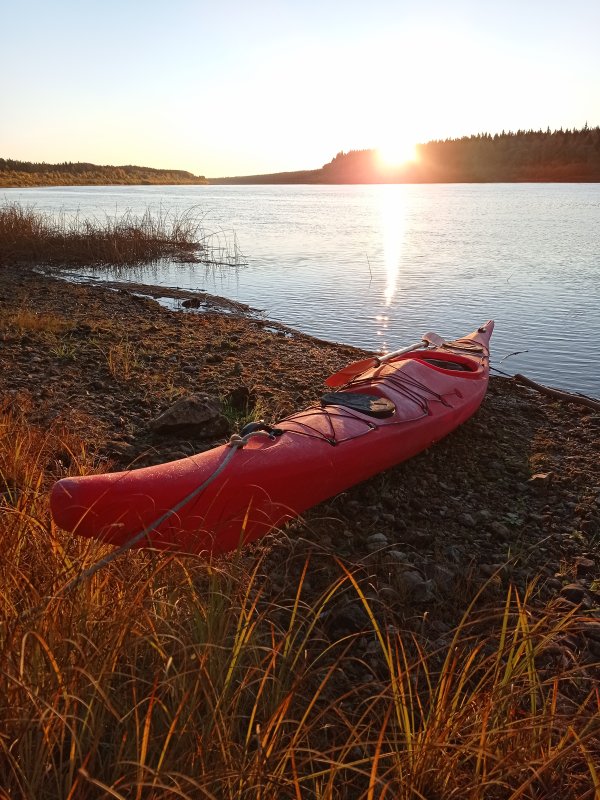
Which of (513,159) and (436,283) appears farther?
(513,159)

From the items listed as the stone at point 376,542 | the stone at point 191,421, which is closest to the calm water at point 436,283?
the stone at point 191,421

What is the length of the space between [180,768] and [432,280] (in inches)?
487

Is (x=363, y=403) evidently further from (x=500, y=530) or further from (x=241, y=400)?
(x=241, y=400)

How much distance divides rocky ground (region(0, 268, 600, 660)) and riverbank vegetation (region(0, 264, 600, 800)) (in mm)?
19

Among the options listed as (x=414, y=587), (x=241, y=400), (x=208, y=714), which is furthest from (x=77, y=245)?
(x=208, y=714)

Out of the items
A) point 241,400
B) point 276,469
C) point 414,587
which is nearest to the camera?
point 414,587

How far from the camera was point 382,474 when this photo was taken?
4004 millimetres

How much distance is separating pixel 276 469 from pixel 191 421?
4.45ft

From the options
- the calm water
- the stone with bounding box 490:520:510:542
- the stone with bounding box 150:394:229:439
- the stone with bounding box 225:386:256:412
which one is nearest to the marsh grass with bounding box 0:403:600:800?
the stone with bounding box 490:520:510:542

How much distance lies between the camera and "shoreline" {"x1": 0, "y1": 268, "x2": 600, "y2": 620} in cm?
327

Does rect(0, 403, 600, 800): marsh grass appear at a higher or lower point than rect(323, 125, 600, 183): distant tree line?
lower

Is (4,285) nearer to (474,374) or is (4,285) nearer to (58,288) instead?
(58,288)

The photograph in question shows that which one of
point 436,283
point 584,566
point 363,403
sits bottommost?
point 584,566

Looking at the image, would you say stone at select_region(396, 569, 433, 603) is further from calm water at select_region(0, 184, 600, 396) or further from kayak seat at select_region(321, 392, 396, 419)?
calm water at select_region(0, 184, 600, 396)
